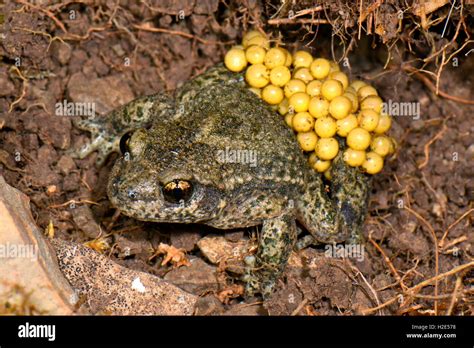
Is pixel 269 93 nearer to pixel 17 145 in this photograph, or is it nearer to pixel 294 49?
pixel 294 49

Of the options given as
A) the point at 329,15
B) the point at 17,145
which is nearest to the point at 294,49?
the point at 329,15

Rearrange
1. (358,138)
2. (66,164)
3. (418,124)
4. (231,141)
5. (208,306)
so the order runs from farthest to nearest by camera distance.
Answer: (418,124)
(66,164)
(358,138)
(231,141)
(208,306)

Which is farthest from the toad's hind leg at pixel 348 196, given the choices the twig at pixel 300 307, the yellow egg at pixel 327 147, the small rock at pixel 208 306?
the small rock at pixel 208 306

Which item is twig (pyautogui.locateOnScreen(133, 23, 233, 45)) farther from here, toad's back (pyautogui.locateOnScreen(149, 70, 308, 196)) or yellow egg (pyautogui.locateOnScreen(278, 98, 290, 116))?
yellow egg (pyautogui.locateOnScreen(278, 98, 290, 116))

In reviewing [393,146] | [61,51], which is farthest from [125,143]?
[393,146]

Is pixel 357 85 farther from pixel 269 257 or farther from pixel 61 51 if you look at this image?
pixel 61 51

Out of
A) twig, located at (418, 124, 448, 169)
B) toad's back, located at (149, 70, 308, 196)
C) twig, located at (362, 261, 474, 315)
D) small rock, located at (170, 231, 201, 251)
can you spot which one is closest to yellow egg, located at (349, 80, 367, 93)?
toad's back, located at (149, 70, 308, 196)
